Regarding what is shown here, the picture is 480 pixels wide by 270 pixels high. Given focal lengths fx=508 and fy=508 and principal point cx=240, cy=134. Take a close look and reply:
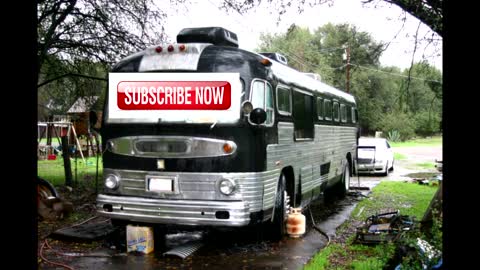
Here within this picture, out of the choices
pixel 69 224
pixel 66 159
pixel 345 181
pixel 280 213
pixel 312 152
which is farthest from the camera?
pixel 345 181

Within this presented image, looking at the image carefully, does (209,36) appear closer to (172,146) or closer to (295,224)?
(172,146)

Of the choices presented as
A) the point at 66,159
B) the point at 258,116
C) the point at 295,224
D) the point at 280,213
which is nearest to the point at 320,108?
the point at 295,224

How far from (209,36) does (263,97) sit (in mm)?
1343

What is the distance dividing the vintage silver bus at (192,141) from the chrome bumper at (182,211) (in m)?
0.01

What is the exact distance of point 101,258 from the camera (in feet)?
23.6

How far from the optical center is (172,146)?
718cm

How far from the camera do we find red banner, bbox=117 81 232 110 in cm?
704

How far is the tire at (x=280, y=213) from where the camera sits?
27.0ft

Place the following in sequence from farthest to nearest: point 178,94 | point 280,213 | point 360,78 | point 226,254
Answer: point 360,78 < point 280,213 < point 226,254 < point 178,94

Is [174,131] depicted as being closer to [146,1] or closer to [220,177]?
[220,177]

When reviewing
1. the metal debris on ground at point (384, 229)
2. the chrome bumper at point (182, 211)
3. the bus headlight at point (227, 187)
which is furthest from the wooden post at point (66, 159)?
the metal debris on ground at point (384, 229)

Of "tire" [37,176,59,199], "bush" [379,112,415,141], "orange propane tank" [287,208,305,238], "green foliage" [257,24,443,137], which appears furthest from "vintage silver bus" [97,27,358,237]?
"bush" [379,112,415,141]
